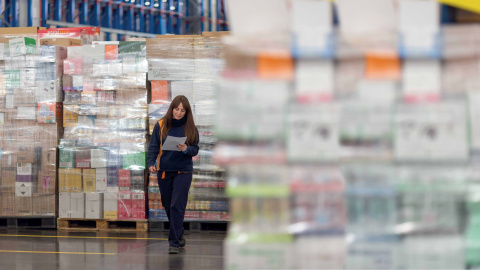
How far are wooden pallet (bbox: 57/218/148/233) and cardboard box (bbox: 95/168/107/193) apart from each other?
0.46 m

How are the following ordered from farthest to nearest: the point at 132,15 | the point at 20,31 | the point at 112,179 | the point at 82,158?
the point at 132,15 < the point at 20,31 < the point at 82,158 < the point at 112,179

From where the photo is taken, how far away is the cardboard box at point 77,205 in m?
9.65

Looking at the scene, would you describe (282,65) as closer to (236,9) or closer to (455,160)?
(236,9)

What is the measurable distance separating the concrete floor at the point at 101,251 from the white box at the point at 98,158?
3.06 ft

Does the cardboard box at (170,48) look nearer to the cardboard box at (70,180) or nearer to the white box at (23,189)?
the cardboard box at (70,180)

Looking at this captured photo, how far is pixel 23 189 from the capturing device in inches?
384

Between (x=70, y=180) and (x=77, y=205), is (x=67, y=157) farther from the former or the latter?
(x=77, y=205)

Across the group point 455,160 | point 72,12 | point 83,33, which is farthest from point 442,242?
point 72,12

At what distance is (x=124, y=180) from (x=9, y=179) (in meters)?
1.72

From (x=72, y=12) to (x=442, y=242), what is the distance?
18.9 meters

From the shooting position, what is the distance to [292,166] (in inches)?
122

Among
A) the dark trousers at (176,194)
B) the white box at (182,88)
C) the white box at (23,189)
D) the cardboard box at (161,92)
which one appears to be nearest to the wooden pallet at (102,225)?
the white box at (23,189)

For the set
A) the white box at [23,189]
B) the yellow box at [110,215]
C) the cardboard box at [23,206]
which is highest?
the white box at [23,189]

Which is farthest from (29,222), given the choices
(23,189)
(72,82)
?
(72,82)
